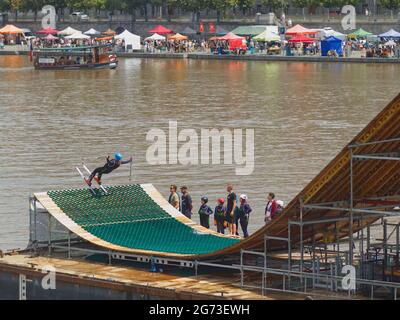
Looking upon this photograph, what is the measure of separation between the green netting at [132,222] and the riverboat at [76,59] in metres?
74.6

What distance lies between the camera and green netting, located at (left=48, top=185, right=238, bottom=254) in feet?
88.3

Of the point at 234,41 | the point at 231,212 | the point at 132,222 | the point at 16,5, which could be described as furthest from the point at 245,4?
the point at 132,222

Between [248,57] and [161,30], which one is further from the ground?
[161,30]

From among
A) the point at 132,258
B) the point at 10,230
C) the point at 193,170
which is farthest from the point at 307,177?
the point at 132,258

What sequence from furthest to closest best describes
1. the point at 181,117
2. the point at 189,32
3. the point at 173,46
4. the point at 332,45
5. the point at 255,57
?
1. the point at 189,32
2. the point at 173,46
3. the point at 255,57
4. the point at 332,45
5. the point at 181,117

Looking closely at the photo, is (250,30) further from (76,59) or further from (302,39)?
(76,59)

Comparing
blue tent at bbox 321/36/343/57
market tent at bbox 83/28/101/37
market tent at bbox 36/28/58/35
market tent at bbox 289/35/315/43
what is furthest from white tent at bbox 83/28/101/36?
blue tent at bbox 321/36/343/57

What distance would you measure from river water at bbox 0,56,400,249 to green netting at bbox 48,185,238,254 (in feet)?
13.9

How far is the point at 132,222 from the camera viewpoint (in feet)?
92.8

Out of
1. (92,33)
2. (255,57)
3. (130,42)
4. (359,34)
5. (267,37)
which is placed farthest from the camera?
(92,33)

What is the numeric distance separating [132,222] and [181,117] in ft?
120

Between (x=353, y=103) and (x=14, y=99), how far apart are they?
17.7 meters

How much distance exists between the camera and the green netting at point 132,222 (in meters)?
26.9
